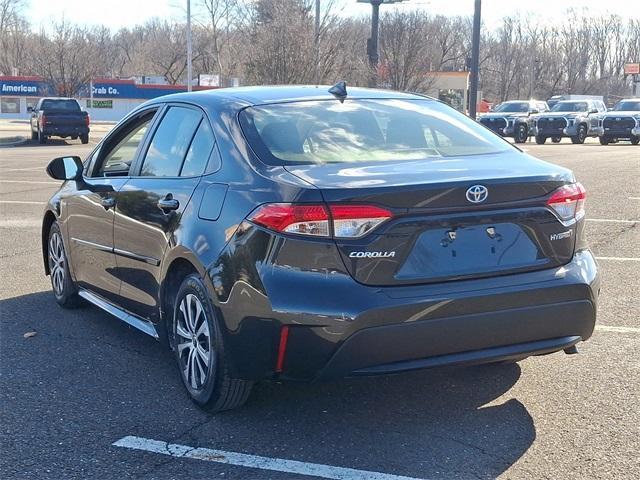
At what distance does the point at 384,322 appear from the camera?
3676 mm

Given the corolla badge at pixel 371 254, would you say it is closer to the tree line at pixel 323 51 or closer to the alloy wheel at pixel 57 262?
the alloy wheel at pixel 57 262

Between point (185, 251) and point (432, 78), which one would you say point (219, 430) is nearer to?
point (185, 251)

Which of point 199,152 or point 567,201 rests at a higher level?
point 199,152

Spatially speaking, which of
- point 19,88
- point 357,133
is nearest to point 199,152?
point 357,133

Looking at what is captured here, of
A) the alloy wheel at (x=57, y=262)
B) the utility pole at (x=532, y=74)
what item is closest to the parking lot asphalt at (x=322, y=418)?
the alloy wheel at (x=57, y=262)

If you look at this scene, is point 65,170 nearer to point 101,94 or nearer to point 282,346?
point 282,346

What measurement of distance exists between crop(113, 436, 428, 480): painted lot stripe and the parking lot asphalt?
0.03 ft

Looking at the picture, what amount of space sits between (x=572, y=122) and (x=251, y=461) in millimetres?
33521

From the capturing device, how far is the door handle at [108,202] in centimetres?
536

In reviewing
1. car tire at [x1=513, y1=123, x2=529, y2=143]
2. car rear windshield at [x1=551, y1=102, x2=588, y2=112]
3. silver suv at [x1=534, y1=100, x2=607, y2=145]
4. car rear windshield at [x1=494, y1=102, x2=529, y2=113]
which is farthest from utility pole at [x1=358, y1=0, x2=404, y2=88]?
car rear windshield at [x1=551, y1=102, x2=588, y2=112]

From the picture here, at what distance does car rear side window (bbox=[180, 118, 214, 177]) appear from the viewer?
178 inches

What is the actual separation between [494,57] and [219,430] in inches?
3994

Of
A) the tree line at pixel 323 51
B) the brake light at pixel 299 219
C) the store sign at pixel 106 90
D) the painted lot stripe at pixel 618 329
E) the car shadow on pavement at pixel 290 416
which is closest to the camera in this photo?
the brake light at pixel 299 219

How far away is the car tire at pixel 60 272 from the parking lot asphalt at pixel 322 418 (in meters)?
0.36
